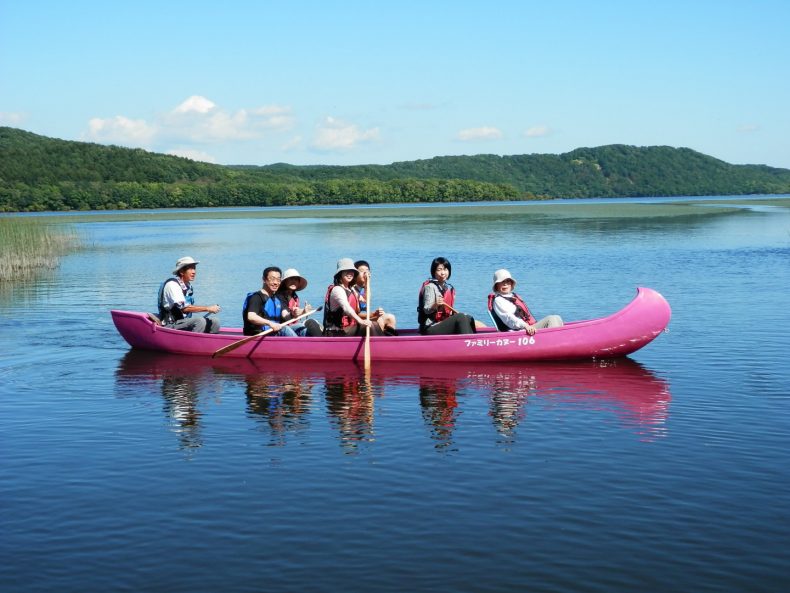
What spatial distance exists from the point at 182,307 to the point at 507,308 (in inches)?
188

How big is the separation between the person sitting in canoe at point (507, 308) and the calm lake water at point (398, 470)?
56 cm

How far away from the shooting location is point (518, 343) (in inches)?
512

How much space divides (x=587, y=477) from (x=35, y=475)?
15.0ft

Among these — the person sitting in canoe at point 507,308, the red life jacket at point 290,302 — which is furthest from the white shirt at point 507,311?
the red life jacket at point 290,302

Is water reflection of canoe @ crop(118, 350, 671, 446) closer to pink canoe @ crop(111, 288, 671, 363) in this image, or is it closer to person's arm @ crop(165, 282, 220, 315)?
pink canoe @ crop(111, 288, 671, 363)

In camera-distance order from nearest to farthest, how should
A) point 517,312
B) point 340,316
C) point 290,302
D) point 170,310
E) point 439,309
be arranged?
point 517,312 → point 439,309 → point 340,316 → point 290,302 → point 170,310

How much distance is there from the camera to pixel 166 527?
704 cm

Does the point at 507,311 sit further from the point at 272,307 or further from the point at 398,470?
the point at 398,470

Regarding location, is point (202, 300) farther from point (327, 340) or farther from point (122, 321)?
point (327, 340)

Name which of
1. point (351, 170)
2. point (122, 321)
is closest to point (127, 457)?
point (122, 321)

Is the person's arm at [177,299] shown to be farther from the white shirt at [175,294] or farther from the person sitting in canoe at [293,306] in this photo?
the person sitting in canoe at [293,306]

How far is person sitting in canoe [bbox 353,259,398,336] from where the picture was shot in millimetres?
13633

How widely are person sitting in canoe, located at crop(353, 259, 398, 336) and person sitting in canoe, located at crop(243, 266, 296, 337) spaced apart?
104 centimetres

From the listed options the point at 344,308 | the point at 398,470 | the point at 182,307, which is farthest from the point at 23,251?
the point at 398,470
